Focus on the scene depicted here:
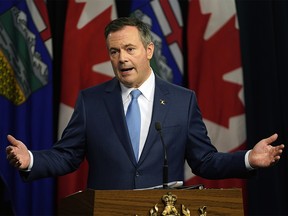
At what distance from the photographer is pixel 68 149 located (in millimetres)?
2734

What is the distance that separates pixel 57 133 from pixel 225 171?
1732 millimetres

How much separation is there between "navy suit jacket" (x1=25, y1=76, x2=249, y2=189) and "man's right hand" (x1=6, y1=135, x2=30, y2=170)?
8 centimetres

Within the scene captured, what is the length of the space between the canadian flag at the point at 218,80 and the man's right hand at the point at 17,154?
6.02ft

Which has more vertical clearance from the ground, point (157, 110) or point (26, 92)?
point (26, 92)

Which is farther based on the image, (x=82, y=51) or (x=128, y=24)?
(x=82, y=51)

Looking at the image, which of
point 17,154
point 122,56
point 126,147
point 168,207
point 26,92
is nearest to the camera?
point 168,207

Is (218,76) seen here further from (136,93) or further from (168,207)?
(168,207)

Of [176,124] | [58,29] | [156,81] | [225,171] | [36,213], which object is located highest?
[58,29]

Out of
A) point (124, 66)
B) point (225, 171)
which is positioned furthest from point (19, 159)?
point (225, 171)

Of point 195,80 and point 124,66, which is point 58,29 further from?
point 124,66

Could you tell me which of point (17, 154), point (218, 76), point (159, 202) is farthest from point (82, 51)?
point (159, 202)

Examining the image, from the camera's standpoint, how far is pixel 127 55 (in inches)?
107

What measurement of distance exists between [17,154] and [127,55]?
70cm

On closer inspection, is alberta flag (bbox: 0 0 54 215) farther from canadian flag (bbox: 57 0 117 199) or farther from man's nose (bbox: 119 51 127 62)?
man's nose (bbox: 119 51 127 62)
